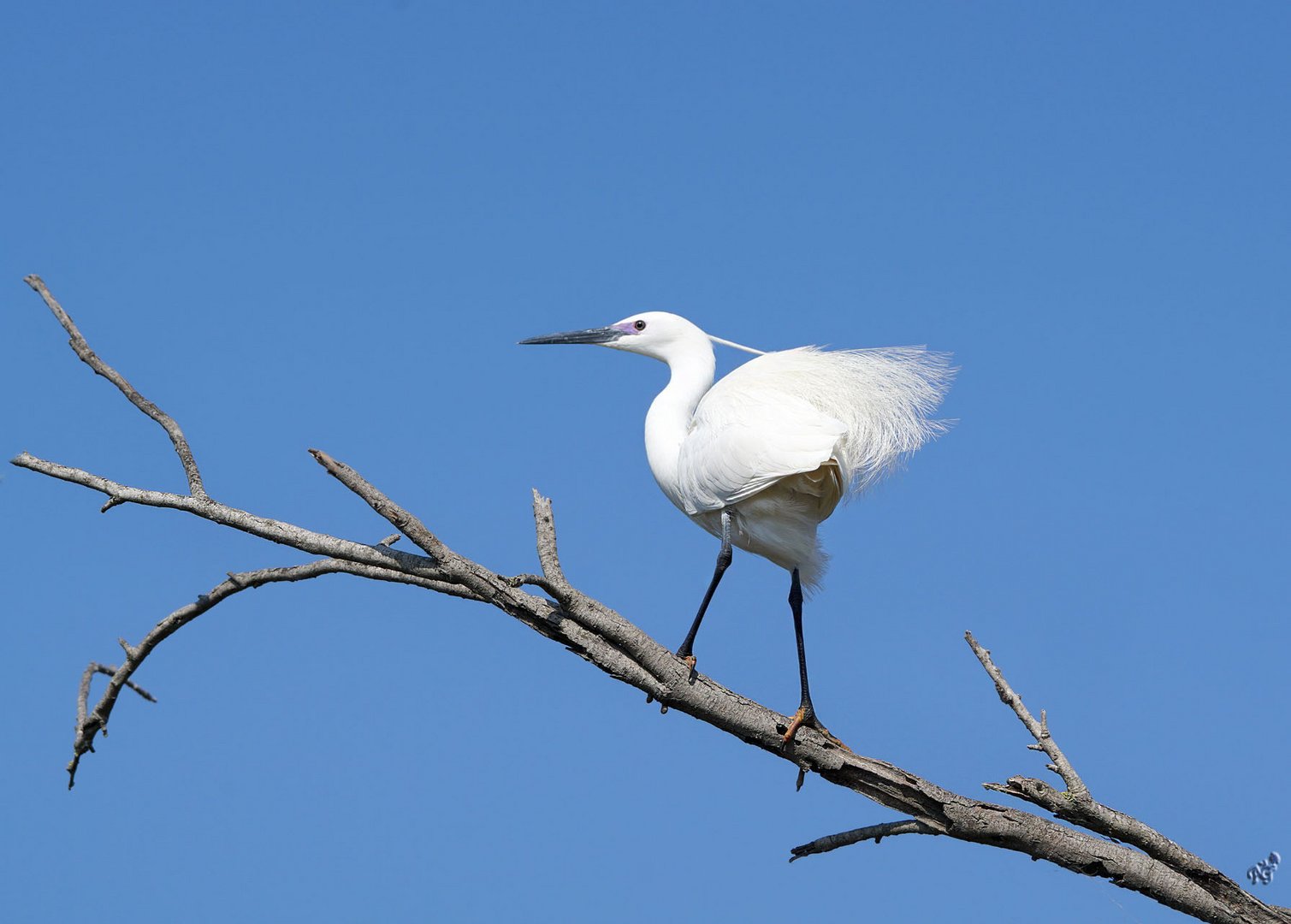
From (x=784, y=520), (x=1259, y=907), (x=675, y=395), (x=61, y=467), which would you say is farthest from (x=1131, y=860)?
(x=61, y=467)

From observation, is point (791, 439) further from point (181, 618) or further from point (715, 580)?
point (181, 618)

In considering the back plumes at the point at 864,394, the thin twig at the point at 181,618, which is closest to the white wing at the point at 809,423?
the back plumes at the point at 864,394

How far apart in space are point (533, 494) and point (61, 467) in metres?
2.04

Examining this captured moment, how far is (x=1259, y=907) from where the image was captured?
4684 millimetres

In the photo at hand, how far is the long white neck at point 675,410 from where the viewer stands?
21.1 ft

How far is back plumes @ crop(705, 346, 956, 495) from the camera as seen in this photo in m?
5.78

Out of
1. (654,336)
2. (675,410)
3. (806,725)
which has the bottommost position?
(806,725)

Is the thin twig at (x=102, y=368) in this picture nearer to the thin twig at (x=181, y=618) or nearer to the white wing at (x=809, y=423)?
the thin twig at (x=181, y=618)

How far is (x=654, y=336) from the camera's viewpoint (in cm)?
700

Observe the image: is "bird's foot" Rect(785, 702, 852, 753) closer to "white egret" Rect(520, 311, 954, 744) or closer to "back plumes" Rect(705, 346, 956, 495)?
"white egret" Rect(520, 311, 954, 744)

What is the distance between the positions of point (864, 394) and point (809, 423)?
417mm

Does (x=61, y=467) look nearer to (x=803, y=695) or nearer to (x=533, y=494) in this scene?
(x=533, y=494)

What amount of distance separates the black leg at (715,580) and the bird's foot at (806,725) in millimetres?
616

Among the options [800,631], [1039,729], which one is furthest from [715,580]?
[1039,729]
